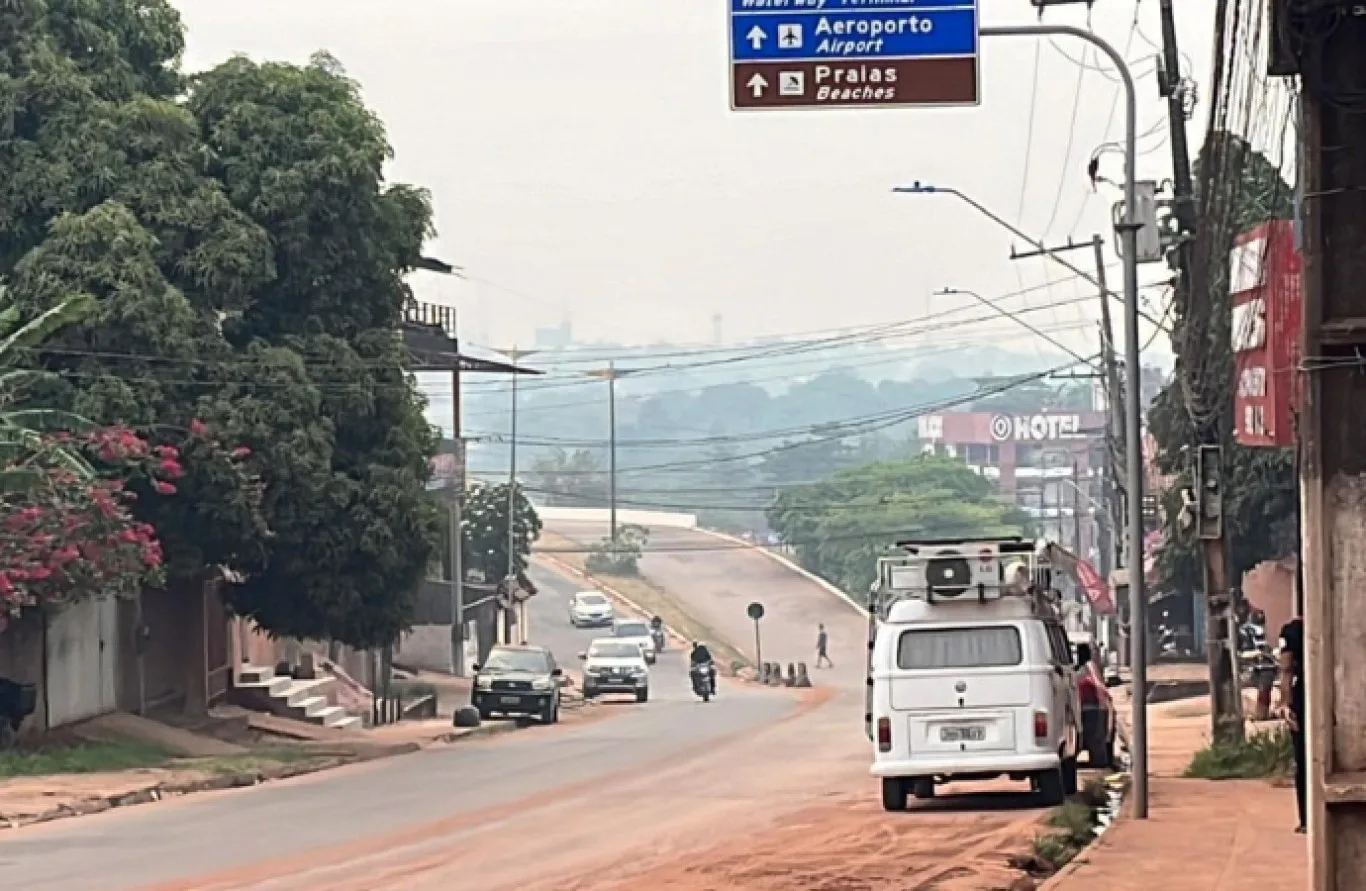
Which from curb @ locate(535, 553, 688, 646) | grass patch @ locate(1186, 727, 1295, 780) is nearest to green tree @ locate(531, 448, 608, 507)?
curb @ locate(535, 553, 688, 646)

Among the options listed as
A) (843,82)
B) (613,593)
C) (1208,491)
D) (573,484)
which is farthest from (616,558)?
(843,82)

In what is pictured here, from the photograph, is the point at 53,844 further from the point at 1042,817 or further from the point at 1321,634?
the point at 1321,634

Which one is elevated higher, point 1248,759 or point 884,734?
point 884,734

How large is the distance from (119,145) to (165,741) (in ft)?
30.9

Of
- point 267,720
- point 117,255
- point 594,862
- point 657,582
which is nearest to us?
point 594,862

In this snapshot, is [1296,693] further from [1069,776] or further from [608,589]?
[608,589]

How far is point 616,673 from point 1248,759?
35943 millimetres

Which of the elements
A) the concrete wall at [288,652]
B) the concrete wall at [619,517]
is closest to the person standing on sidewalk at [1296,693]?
the concrete wall at [288,652]

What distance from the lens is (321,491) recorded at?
36844 mm

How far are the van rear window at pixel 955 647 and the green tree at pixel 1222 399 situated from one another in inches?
162

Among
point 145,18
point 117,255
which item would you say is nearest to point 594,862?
point 117,255

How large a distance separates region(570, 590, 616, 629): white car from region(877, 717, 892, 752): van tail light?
76536mm

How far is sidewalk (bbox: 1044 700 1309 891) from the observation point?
16.0 metres

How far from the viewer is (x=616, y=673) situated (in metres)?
61.0
